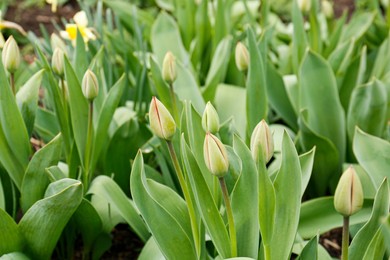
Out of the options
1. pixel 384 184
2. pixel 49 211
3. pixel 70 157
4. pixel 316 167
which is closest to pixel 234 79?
pixel 316 167

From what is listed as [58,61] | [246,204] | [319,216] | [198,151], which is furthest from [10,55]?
[319,216]

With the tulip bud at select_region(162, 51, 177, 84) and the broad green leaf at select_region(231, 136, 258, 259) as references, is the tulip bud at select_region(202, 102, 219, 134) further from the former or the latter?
the tulip bud at select_region(162, 51, 177, 84)

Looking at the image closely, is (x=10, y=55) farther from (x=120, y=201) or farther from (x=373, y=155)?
(x=373, y=155)

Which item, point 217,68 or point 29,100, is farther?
point 217,68

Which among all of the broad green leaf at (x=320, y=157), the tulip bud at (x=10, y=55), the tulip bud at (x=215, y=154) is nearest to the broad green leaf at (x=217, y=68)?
the broad green leaf at (x=320, y=157)

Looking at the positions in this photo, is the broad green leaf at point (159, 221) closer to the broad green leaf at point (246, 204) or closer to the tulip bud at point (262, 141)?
the broad green leaf at point (246, 204)

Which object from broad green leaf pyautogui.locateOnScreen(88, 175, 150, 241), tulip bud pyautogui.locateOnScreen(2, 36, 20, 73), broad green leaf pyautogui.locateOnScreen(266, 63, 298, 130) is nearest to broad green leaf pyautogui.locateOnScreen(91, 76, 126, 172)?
broad green leaf pyautogui.locateOnScreen(88, 175, 150, 241)
